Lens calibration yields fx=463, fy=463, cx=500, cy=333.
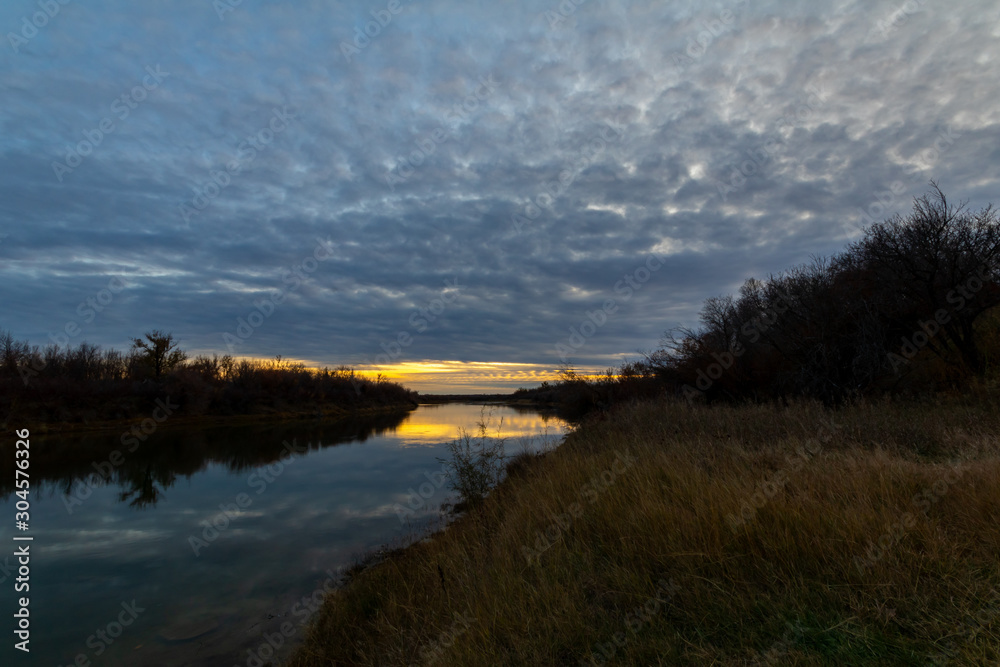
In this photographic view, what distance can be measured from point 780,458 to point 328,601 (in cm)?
748

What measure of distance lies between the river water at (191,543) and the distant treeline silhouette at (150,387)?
11497 millimetres

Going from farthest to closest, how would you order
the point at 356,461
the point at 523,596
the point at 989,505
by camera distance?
the point at 356,461 < the point at 523,596 < the point at 989,505

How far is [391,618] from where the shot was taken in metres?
6.11

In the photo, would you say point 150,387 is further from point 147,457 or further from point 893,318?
point 893,318

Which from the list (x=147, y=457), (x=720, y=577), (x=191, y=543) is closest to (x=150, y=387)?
(x=147, y=457)

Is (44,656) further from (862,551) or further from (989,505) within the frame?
(989,505)

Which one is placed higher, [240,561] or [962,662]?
[962,662]

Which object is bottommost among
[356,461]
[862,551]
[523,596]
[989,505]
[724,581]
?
[356,461]

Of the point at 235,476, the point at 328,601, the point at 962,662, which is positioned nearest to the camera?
the point at 962,662

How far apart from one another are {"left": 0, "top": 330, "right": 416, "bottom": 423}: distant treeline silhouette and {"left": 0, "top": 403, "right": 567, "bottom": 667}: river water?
11.5 m

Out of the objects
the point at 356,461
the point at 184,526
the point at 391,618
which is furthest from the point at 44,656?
the point at 356,461

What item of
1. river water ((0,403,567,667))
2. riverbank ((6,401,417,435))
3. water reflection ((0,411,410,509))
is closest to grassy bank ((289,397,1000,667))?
river water ((0,403,567,667))

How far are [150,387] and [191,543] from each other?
133ft

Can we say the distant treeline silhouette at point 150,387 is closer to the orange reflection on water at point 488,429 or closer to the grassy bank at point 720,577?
the orange reflection on water at point 488,429
